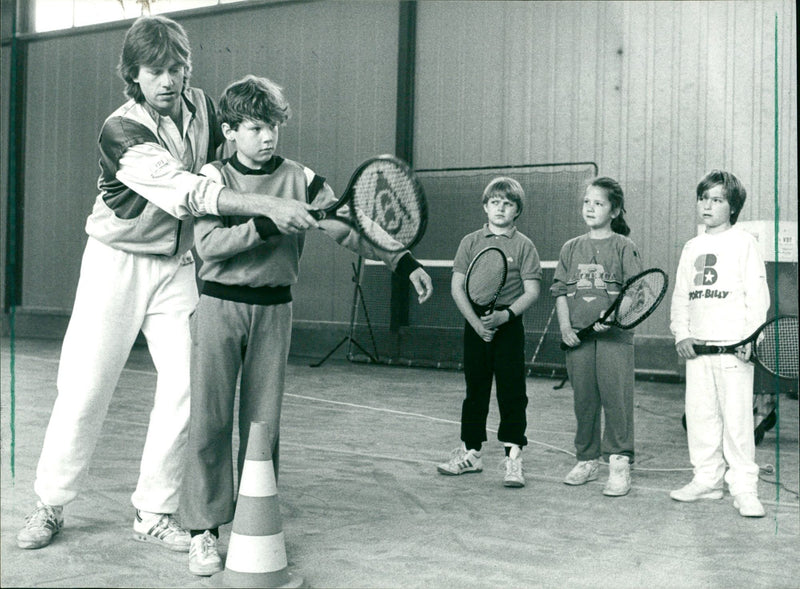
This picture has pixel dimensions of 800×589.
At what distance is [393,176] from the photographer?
6.63 ft

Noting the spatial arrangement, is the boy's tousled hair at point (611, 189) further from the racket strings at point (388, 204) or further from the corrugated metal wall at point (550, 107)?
the corrugated metal wall at point (550, 107)

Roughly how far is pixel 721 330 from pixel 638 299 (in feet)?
1.00

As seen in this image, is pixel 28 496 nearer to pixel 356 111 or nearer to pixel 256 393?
pixel 256 393

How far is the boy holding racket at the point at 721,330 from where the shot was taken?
276 cm

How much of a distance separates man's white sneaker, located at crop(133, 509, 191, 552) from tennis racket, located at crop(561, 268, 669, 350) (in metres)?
1.57

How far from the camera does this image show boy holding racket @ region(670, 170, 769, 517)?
276 cm

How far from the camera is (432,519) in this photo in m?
2.59

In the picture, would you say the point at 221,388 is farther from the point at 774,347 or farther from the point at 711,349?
the point at 774,347

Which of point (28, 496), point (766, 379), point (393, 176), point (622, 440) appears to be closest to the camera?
point (393, 176)

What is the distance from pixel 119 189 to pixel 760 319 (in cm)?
199

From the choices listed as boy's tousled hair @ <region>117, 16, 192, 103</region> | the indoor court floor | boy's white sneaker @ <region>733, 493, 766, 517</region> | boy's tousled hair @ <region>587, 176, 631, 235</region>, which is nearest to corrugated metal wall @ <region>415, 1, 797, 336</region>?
the indoor court floor

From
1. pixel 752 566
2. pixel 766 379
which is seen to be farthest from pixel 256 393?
pixel 766 379

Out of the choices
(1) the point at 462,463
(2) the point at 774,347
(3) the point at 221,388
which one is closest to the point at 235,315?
(3) the point at 221,388

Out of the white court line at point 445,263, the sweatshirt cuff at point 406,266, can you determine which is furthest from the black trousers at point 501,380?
the white court line at point 445,263
